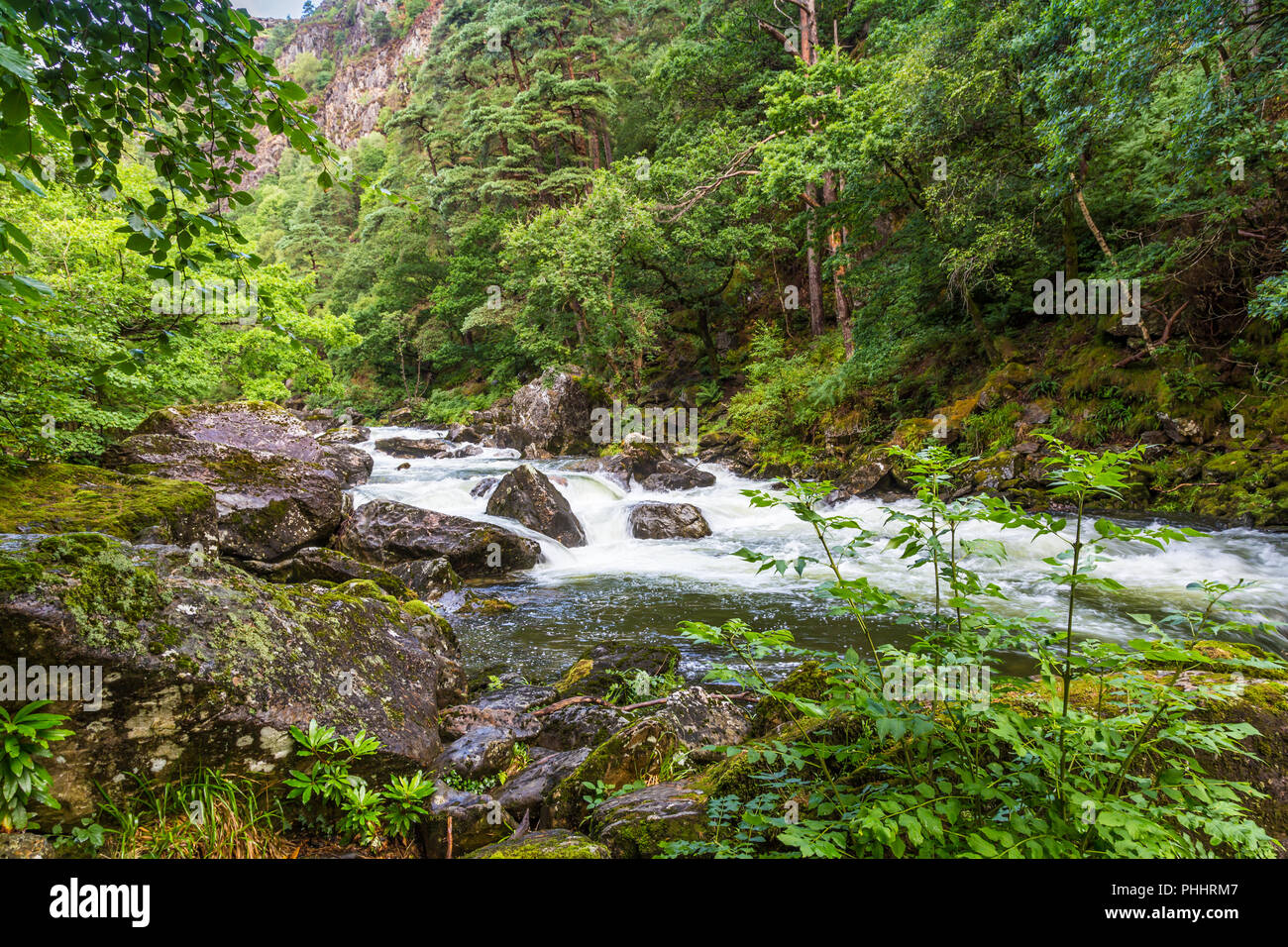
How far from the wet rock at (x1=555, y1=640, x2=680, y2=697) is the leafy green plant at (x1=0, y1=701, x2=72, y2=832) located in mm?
3447

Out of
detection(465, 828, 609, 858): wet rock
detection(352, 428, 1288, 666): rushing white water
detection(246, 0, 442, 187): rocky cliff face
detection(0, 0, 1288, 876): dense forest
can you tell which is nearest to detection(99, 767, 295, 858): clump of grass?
detection(0, 0, 1288, 876): dense forest

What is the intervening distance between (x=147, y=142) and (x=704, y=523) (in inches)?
428

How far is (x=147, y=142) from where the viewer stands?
2.20m

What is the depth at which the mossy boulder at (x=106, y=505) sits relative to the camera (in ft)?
16.2

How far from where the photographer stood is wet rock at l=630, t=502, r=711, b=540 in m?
12.0

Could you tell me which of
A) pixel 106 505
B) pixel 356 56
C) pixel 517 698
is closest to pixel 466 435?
pixel 106 505

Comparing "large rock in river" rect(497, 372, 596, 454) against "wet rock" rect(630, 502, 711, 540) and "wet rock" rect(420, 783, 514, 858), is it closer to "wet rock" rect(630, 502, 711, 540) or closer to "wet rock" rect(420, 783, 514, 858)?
"wet rock" rect(630, 502, 711, 540)

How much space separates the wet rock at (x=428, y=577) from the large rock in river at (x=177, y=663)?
5.16m

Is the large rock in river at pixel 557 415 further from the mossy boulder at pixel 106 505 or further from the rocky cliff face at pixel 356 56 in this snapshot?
the rocky cliff face at pixel 356 56

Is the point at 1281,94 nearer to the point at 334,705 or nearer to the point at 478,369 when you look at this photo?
the point at 334,705

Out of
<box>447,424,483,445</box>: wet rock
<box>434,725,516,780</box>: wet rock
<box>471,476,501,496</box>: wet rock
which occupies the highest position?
<box>447,424,483,445</box>: wet rock

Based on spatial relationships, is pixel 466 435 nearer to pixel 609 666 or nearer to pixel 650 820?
pixel 609 666

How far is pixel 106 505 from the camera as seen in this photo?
18.4ft

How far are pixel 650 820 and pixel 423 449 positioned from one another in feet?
70.7
